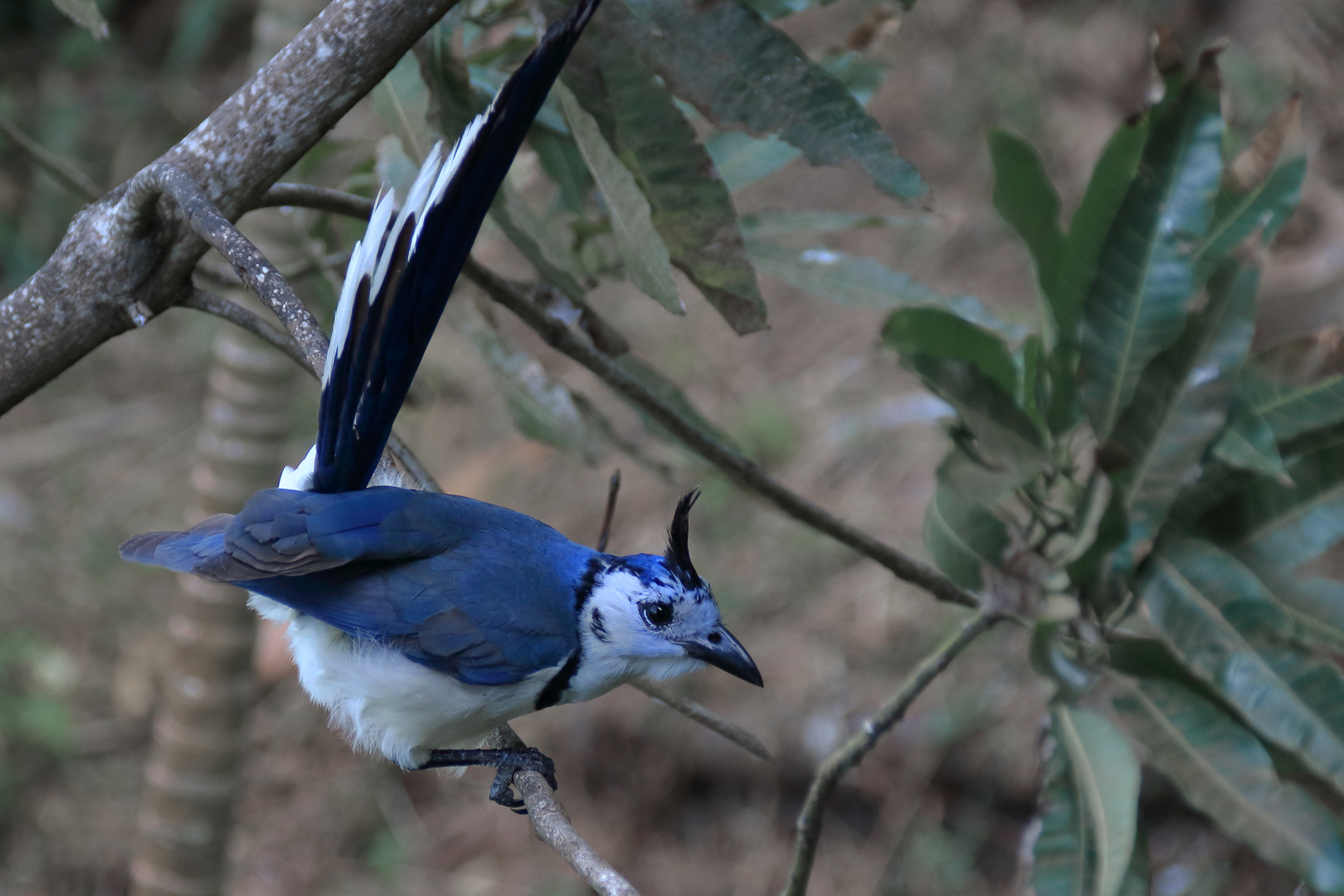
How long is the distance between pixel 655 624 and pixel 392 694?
43 centimetres

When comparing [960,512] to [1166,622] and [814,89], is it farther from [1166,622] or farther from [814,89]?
[814,89]

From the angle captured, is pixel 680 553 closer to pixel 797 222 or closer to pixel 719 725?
pixel 719 725

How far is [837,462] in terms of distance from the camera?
4.85m

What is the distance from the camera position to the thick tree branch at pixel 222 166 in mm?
1447

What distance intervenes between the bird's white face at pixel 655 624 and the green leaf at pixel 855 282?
706 millimetres

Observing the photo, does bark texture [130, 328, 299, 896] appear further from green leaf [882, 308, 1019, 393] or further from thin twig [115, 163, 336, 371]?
green leaf [882, 308, 1019, 393]

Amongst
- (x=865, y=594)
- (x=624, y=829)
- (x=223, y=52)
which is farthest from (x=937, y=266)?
(x=223, y=52)

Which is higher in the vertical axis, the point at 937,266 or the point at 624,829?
the point at 937,266

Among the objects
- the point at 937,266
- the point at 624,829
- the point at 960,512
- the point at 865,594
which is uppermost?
the point at 960,512

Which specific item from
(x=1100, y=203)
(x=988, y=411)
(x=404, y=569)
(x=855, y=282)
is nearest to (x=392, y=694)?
(x=404, y=569)

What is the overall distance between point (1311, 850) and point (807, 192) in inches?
173

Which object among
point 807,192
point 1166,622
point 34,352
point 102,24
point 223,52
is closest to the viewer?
point 34,352

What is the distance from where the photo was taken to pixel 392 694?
1.80 metres

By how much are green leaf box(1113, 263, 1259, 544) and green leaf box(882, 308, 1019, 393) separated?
23cm
